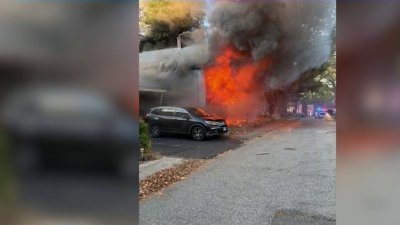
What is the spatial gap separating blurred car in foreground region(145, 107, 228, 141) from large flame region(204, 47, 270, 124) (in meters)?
0.44

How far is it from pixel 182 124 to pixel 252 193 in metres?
2.17

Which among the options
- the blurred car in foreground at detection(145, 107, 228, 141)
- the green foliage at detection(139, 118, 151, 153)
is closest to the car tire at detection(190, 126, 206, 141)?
the blurred car in foreground at detection(145, 107, 228, 141)

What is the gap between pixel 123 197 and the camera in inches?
38.9

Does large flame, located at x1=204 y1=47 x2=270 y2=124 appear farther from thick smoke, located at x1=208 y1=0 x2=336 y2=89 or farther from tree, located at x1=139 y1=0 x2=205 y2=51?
tree, located at x1=139 y1=0 x2=205 y2=51

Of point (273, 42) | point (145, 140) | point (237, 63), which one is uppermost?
point (273, 42)

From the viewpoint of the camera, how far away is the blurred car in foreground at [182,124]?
14.9ft

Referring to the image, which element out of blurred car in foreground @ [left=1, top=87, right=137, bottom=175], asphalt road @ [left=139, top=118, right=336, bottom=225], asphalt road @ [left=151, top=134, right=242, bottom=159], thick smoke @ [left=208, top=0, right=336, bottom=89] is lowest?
asphalt road @ [left=139, top=118, right=336, bottom=225]

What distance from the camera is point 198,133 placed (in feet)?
21.6

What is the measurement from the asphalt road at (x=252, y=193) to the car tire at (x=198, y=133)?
58 centimetres

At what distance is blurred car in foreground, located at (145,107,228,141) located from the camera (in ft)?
14.9

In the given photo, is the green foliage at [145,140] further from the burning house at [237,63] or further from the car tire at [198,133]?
the burning house at [237,63]

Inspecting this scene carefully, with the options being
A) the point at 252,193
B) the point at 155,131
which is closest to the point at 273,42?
the point at 252,193

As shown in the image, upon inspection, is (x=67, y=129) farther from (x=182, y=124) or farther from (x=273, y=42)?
(x=182, y=124)

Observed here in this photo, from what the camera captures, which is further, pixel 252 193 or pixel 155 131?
pixel 155 131
